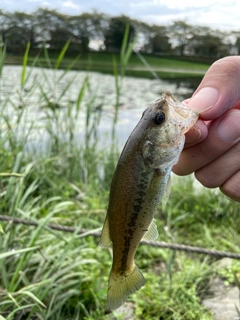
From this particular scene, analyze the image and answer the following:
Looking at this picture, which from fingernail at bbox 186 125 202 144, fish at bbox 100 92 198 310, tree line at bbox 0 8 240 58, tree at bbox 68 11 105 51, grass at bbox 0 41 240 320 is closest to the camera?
fish at bbox 100 92 198 310

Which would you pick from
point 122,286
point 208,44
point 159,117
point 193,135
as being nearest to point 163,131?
point 159,117

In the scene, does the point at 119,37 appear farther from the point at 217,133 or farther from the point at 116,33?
the point at 217,133

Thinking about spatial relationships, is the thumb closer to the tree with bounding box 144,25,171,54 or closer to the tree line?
the tree line

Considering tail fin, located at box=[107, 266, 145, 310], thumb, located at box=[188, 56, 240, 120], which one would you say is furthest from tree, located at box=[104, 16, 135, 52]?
tail fin, located at box=[107, 266, 145, 310]

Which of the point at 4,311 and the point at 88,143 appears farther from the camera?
the point at 88,143

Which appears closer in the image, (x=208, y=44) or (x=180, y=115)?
(x=180, y=115)

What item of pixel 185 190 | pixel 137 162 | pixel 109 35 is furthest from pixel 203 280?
pixel 109 35

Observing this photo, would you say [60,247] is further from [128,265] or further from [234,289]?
[128,265]
